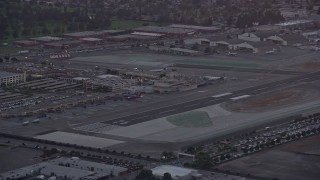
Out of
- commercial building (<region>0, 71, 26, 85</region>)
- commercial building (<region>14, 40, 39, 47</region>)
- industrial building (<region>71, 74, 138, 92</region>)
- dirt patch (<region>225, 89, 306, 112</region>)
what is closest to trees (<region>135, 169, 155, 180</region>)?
dirt patch (<region>225, 89, 306, 112</region>)

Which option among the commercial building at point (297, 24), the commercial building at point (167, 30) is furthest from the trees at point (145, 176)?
the commercial building at point (297, 24)

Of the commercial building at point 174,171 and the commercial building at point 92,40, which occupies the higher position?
the commercial building at point 174,171

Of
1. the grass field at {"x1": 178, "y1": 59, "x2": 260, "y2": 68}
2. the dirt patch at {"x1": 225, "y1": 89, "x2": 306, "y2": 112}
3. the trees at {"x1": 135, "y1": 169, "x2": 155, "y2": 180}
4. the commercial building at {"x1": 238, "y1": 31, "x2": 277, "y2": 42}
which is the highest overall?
the trees at {"x1": 135, "y1": 169, "x2": 155, "y2": 180}

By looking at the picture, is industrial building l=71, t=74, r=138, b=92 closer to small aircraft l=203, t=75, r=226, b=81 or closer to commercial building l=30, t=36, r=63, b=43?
small aircraft l=203, t=75, r=226, b=81

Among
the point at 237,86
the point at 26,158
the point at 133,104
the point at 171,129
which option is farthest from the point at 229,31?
the point at 26,158

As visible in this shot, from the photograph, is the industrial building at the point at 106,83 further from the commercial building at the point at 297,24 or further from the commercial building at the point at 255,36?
the commercial building at the point at 297,24

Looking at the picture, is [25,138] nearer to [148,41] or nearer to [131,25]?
[148,41]

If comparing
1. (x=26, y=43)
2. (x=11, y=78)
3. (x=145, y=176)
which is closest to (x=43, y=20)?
(x=26, y=43)
